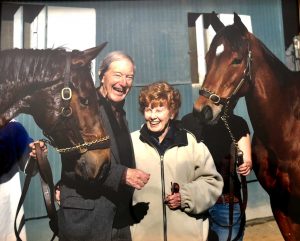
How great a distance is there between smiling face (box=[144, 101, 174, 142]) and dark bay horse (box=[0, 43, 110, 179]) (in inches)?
15.8

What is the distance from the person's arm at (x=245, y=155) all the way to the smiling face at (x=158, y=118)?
72 cm

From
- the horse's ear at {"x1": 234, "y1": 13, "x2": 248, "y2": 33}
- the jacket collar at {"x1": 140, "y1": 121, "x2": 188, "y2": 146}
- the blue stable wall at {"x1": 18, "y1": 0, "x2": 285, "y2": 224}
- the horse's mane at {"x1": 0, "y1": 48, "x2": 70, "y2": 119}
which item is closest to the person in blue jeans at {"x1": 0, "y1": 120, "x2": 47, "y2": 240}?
the blue stable wall at {"x1": 18, "y1": 0, "x2": 285, "y2": 224}

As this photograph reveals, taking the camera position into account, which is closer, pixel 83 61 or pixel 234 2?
pixel 83 61

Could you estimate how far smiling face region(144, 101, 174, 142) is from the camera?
2.77 m

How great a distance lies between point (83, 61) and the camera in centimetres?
275

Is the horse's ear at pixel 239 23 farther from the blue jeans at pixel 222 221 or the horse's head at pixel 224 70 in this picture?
the blue jeans at pixel 222 221

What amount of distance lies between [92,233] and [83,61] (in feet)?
4.82

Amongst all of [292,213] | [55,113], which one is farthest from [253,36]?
[55,113]

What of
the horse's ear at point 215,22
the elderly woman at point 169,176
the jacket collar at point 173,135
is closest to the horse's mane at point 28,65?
the elderly woman at point 169,176

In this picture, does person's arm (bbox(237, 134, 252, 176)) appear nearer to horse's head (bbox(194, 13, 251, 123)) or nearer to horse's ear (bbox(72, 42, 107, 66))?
horse's head (bbox(194, 13, 251, 123))

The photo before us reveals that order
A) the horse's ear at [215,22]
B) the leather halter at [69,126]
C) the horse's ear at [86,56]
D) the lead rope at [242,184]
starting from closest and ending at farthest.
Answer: the leather halter at [69,126] → the horse's ear at [86,56] → the lead rope at [242,184] → the horse's ear at [215,22]

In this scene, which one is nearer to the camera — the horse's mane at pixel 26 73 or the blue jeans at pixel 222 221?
the horse's mane at pixel 26 73

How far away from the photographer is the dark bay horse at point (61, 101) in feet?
8.69

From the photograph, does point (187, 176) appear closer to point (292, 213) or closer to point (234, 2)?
point (292, 213)
